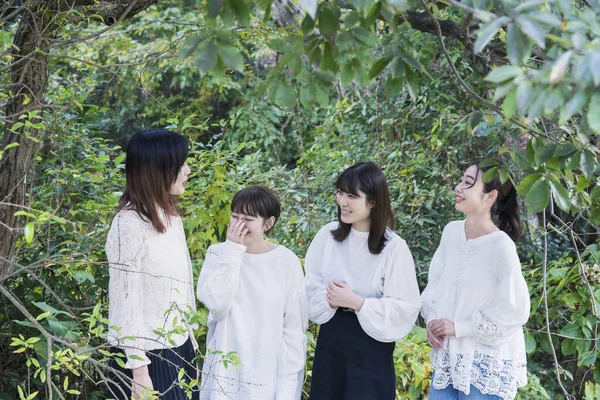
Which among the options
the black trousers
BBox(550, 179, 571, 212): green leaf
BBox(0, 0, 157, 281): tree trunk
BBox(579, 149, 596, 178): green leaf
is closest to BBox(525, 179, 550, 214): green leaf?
BBox(550, 179, 571, 212): green leaf

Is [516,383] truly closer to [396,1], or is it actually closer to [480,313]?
[480,313]

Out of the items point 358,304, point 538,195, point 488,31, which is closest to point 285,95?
point 488,31

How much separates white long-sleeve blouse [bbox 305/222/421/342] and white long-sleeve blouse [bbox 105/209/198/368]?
671 millimetres

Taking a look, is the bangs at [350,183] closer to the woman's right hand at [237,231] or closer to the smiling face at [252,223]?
the smiling face at [252,223]

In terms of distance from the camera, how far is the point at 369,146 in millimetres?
5340

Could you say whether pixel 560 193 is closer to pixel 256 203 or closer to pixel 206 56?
pixel 206 56

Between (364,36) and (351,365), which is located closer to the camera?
(364,36)

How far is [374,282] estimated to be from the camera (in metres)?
3.00

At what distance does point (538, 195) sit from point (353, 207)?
1.13m

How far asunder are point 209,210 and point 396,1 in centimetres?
209

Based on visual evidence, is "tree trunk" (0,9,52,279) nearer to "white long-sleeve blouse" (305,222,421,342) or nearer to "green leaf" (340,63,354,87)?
"white long-sleeve blouse" (305,222,421,342)

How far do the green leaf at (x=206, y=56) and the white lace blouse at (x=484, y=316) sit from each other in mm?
1642

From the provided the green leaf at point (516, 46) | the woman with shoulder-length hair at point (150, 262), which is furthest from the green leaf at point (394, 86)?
the woman with shoulder-length hair at point (150, 262)

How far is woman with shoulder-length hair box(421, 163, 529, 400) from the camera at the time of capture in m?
2.88
